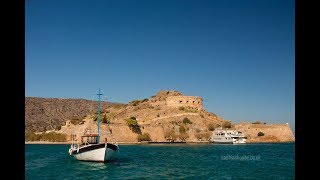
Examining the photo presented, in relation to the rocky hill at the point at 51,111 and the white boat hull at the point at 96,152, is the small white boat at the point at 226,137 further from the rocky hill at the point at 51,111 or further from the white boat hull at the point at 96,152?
the white boat hull at the point at 96,152

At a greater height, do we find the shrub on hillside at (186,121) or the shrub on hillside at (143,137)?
the shrub on hillside at (186,121)

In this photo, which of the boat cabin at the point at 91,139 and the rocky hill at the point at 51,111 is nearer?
the boat cabin at the point at 91,139

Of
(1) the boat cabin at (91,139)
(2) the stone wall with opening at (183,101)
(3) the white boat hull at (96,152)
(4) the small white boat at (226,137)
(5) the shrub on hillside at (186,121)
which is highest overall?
(2) the stone wall with opening at (183,101)

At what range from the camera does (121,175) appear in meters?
23.4

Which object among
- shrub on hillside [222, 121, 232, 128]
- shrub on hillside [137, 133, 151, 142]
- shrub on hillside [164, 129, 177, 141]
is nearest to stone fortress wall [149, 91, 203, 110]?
shrub on hillside [222, 121, 232, 128]

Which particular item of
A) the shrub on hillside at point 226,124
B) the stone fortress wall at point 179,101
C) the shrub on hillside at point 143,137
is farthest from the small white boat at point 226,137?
the shrub on hillside at point 143,137

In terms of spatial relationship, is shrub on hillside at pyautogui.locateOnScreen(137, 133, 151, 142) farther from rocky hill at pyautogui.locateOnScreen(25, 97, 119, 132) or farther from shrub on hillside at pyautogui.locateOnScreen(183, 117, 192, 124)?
rocky hill at pyautogui.locateOnScreen(25, 97, 119, 132)

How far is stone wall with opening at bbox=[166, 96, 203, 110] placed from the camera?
8050cm

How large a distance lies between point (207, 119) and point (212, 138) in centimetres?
447

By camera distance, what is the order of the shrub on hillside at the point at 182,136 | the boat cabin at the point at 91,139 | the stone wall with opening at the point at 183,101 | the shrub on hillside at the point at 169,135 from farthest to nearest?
the stone wall with opening at the point at 183,101 < the shrub on hillside at the point at 182,136 < the shrub on hillside at the point at 169,135 < the boat cabin at the point at 91,139

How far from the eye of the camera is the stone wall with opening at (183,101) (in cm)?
8050

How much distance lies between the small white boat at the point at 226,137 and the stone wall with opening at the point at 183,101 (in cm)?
917
